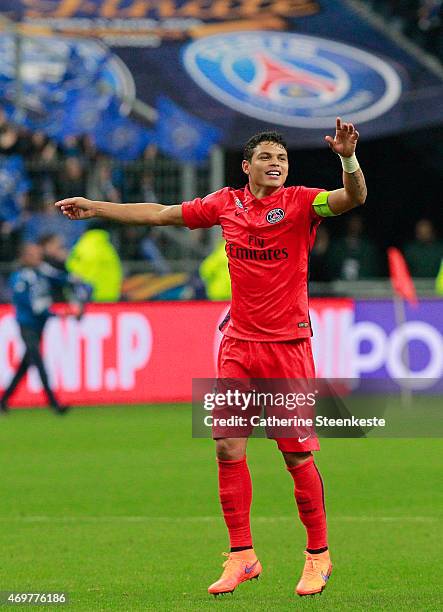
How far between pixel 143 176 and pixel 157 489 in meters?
10.5

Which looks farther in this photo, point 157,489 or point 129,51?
point 129,51

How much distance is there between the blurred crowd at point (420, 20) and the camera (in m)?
23.2

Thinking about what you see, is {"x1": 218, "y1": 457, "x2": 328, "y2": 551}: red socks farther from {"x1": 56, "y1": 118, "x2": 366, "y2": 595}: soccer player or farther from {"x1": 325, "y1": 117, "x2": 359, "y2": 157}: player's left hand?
{"x1": 325, "y1": 117, "x2": 359, "y2": 157}: player's left hand

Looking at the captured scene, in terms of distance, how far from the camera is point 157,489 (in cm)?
1183

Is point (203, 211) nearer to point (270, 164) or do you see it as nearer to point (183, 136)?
point (270, 164)

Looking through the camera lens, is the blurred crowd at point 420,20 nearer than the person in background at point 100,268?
No

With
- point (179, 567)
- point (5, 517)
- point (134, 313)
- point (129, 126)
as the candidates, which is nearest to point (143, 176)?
point (129, 126)

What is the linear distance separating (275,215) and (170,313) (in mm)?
10939

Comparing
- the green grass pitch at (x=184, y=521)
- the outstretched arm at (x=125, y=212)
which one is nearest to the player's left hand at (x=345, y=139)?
the outstretched arm at (x=125, y=212)

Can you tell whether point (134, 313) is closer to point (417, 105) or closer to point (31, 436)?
point (31, 436)

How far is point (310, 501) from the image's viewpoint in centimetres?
750

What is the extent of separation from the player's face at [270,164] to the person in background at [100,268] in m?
12.4

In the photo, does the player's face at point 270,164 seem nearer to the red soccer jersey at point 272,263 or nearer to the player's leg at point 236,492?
the red soccer jersey at point 272,263

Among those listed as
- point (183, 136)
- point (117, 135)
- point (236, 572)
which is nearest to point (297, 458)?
point (236, 572)
